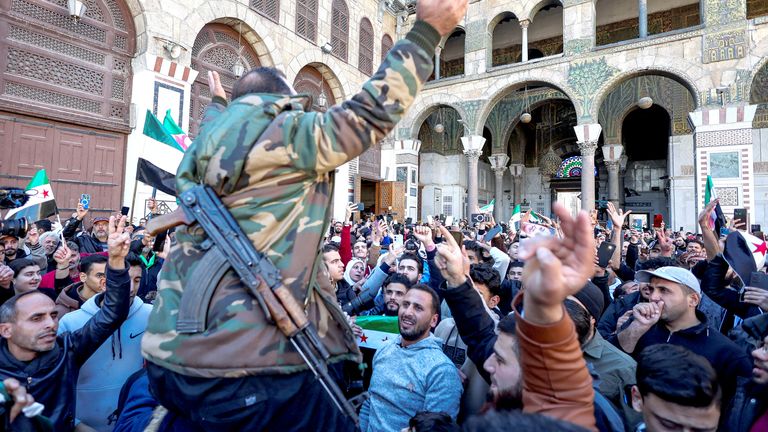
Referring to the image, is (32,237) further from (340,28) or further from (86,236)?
(340,28)

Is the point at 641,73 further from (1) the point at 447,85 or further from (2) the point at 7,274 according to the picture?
(2) the point at 7,274

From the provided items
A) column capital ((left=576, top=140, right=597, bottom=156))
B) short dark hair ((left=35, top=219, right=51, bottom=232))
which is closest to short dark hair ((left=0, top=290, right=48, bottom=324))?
short dark hair ((left=35, top=219, right=51, bottom=232))

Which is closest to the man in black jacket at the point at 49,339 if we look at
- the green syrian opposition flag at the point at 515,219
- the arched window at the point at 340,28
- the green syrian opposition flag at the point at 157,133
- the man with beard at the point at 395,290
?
the man with beard at the point at 395,290

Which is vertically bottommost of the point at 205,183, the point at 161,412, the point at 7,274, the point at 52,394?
the point at 52,394

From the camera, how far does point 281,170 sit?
4.10 feet

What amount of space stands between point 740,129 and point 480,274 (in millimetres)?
12354

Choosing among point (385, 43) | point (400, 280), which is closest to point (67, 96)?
point (400, 280)

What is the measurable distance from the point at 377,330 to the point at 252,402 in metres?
2.36

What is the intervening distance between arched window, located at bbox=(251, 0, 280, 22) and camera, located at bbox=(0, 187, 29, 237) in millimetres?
8470

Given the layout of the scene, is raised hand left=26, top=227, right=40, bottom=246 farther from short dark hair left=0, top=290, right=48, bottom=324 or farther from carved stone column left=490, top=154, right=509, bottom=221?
carved stone column left=490, top=154, right=509, bottom=221

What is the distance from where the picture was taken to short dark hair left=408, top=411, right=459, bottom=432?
1.67m

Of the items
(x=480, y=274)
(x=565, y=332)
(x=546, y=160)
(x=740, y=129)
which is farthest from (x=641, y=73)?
(x=565, y=332)

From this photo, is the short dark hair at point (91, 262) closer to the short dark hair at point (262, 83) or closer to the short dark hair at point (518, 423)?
the short dark hair at point (262, 83)

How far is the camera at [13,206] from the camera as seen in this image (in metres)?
4.37
